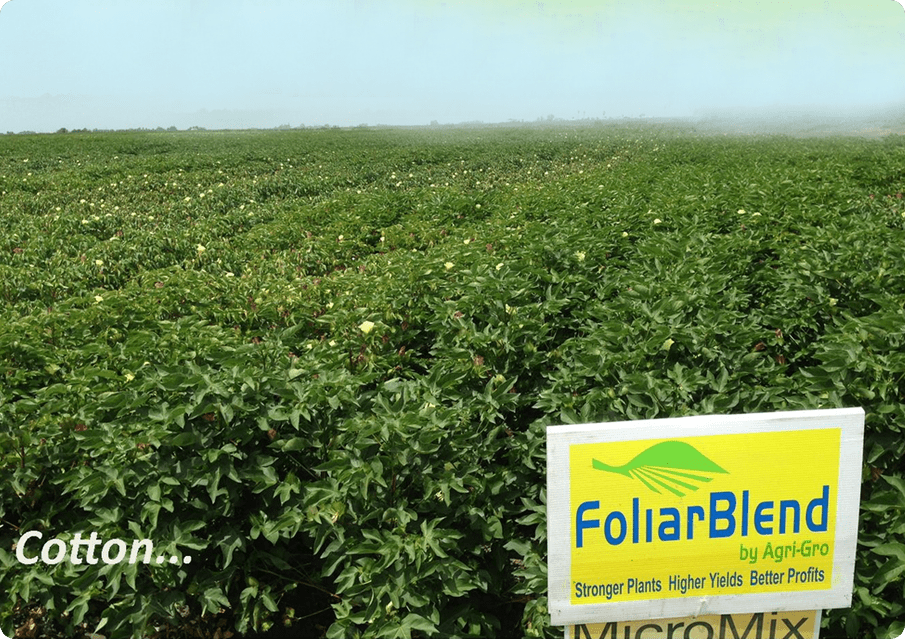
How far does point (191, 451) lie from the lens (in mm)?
2309

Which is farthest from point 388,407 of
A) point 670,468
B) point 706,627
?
point 706,627

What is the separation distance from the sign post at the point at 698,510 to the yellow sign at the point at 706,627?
0.05 meters

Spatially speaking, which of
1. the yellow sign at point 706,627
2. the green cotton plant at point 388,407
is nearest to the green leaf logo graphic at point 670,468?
the yellow sign at point 706,627

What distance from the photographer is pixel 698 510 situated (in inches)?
69.9

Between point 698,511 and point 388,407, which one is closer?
point 698,511

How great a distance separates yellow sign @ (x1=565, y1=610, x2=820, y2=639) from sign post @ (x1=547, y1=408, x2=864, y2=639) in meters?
0.05

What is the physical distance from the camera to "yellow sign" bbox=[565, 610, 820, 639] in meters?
1.86

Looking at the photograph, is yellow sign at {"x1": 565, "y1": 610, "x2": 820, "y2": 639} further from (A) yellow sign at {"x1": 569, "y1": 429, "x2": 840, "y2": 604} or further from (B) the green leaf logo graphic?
(B) the green leaf logo graphic

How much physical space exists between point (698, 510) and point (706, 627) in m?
0.38

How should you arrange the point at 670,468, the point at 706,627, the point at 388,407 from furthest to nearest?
the point at 388,407
the point at 706,627
the point at 670,468

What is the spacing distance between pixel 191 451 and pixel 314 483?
0.45 m

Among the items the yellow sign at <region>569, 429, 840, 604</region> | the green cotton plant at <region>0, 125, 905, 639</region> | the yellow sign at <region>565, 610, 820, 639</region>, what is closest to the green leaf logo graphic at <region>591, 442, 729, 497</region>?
the yellow sign at <region>569, 429, 840, 604</region>

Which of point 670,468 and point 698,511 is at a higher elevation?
point 670,468

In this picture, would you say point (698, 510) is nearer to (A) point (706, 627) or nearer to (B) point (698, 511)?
(B) point (698, 511)
